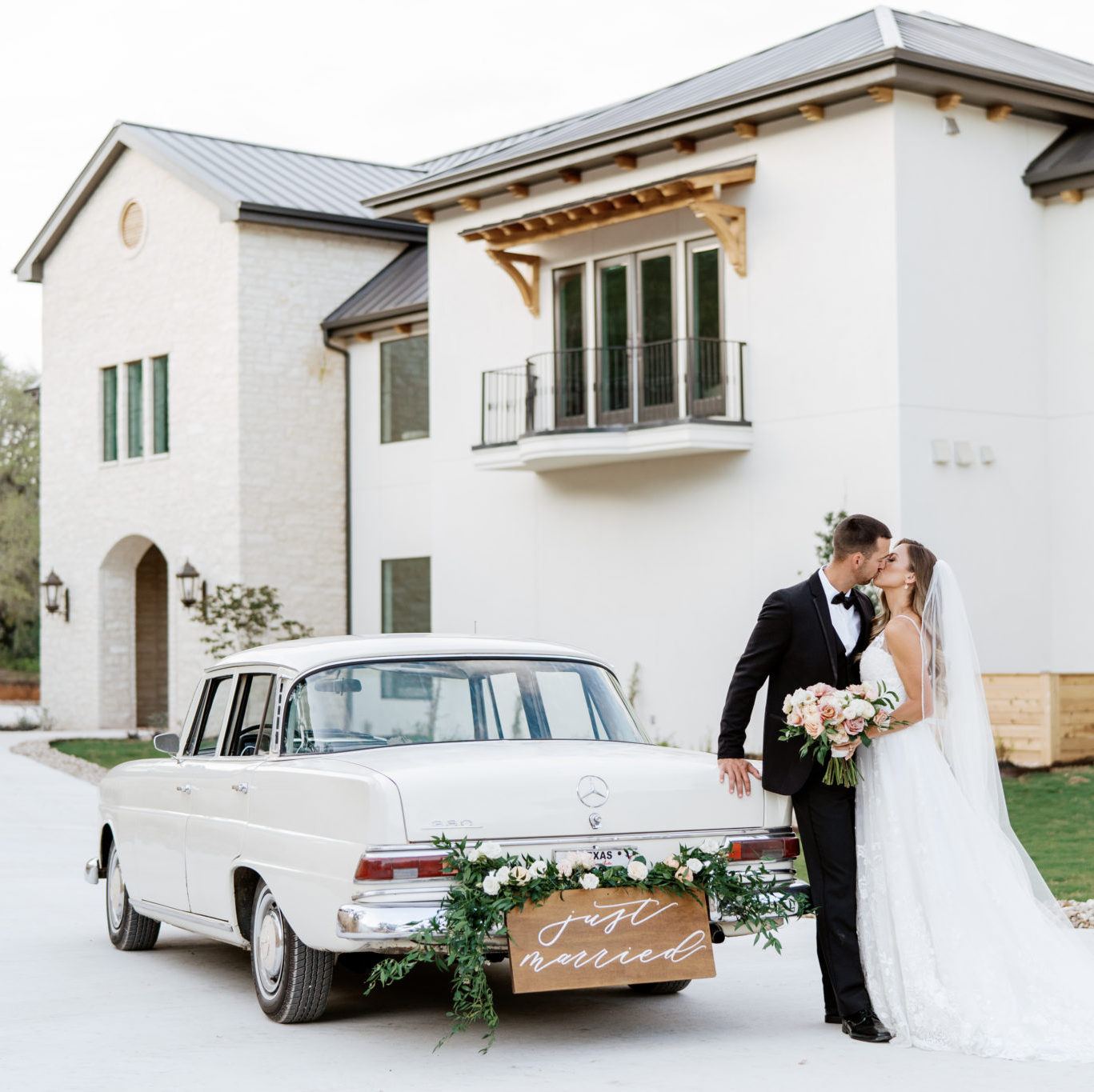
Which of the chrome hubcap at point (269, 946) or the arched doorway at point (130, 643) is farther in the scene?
the arched doorway at point (130, 643)

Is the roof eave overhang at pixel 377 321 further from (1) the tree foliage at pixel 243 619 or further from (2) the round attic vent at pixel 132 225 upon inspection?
(2) the round attic vent at pixel 132 225

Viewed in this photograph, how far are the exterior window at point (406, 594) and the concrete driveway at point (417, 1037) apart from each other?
596 inches

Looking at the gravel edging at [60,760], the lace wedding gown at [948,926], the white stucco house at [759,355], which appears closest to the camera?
the lace wedding gown at [948,926]

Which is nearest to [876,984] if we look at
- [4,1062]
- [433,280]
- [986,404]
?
[4,1062]

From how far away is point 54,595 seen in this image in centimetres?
2862

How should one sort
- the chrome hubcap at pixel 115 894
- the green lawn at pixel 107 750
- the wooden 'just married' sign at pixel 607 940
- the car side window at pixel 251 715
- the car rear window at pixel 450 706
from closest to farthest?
the wooden 'just married' sign at pixel 607 940, the car rear window at pixel 450 706, the car side window at pixel 251 715, the chrome hubcap at pixel 115 894, the green lawn at pixel 107 750

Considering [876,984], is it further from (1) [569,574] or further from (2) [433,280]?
(2) [433,280]

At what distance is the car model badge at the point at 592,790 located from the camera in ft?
20.6

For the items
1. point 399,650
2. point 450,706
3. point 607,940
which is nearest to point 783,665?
point 607,940

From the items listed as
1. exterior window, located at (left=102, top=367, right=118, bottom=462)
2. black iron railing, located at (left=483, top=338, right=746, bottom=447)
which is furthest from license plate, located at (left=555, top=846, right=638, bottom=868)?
exterior window, located at (left=102, top=367, right=118, bottom=462)

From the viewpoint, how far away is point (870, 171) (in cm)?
1689

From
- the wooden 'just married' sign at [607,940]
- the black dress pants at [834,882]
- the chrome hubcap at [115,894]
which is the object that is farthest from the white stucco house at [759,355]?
the wooden 'just married' sign at [607,940]

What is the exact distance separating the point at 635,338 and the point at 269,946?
42.9 ft

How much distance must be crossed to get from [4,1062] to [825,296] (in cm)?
1282
